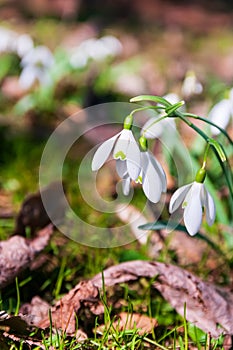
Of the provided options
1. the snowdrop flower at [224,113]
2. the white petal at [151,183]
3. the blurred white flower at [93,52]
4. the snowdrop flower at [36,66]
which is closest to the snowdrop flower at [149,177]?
the white petal at [151,183]

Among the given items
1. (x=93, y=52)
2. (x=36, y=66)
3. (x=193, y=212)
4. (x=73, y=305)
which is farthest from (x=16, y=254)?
(x=93, y=52)

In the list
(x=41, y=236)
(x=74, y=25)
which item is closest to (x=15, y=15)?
(x=74, y=25)

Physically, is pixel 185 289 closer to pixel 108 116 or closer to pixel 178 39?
pixel 108 116

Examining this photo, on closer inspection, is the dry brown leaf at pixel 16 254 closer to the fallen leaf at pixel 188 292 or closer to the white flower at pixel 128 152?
the fallen leaf at pixel 188 292

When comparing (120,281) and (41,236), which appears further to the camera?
(41,236)

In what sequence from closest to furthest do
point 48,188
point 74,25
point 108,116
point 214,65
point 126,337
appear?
point 126,337 < point 48,188 < point 108,116 < point 214,65 < point 74,25

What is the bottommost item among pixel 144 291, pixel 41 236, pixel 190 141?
pixel 144 291

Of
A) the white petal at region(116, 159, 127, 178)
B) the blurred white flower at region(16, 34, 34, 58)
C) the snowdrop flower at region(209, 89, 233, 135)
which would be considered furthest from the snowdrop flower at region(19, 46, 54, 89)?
the white petal at region(116, 159, 127, 178)

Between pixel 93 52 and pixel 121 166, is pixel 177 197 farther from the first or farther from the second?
pixel 93 52
